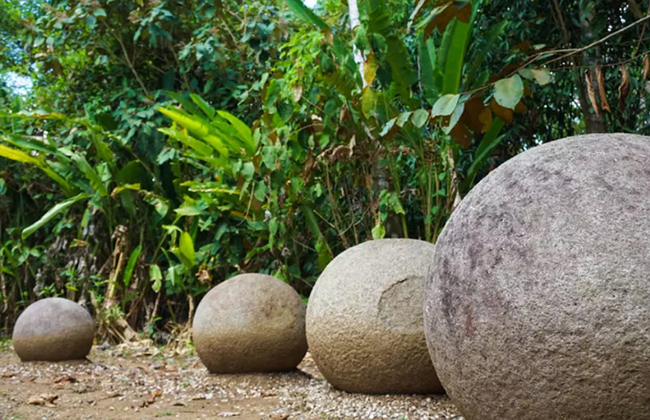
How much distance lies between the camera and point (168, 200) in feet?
31.2

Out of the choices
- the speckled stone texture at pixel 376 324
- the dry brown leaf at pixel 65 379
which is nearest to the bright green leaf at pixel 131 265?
the dry brown leaf at pixel 65 379

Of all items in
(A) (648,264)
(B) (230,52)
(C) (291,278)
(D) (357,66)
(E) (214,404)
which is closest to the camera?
(A) (648,264)

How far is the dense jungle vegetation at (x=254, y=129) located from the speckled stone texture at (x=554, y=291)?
1.74 ft

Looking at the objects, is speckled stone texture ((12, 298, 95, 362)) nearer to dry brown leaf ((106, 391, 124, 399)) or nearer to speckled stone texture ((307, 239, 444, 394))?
dry brown leaf ((106, 391, 124, 399))

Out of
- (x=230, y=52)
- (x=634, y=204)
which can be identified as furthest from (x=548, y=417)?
(x=230, y=52)

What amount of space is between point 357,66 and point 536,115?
2141mm

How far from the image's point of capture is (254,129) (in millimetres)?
7875

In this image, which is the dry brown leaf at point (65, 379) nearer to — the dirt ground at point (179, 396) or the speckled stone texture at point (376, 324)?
the dirt ground at point (179, 396)

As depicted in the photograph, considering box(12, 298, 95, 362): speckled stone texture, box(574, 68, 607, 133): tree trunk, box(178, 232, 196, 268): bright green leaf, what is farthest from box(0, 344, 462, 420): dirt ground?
box(574, 68, 607, 133): tree trunk

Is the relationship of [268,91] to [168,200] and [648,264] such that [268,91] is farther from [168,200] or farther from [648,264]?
[648,264]

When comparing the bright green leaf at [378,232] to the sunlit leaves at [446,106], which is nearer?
the sunlit leaves at [446,106]

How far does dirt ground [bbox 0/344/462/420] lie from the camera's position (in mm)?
4441

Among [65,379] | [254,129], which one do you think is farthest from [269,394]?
[254,129]

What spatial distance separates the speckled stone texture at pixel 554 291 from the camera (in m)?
2.50
